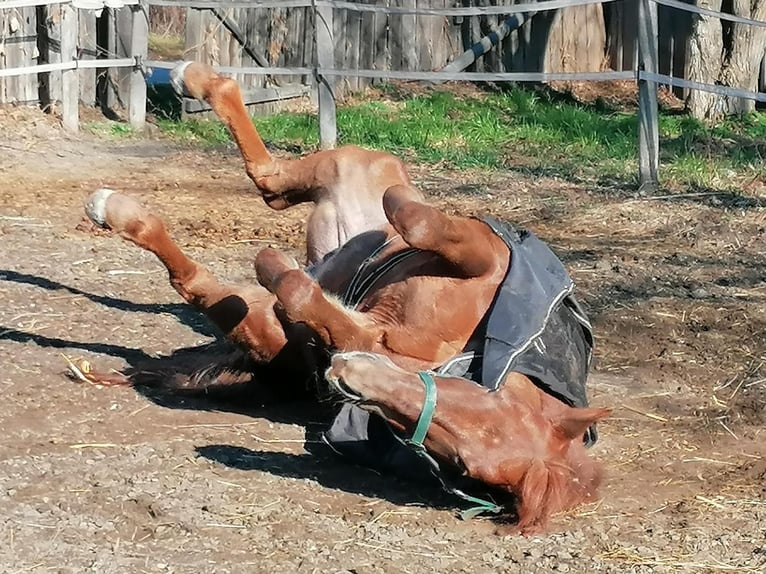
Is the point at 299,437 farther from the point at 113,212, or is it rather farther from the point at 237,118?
the point at 237,118

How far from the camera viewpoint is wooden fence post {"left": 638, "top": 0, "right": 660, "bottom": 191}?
8.80 m

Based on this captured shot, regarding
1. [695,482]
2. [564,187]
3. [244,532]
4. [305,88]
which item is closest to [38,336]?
[244,532]

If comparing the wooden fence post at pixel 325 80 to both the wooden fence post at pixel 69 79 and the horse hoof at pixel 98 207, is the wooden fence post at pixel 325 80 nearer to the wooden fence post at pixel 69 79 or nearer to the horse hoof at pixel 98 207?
the wooden fence post at pixel 69 79

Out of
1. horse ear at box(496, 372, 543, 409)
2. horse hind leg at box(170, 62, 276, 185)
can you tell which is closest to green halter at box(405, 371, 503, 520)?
horse ear at box(496, 372, 543, 409)

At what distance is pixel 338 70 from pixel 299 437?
6059 mm

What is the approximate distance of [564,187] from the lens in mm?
8914

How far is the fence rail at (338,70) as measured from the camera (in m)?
8.84

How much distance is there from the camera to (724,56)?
11.7m

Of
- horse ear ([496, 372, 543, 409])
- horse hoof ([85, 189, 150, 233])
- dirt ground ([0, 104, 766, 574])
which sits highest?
horse hoof ([85, 189, 150, 233])

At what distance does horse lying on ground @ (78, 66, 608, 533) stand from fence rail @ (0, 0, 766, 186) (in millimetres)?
4840

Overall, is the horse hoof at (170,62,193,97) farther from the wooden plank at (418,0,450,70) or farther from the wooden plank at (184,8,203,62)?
the wooden plank at (418,0,450,70)

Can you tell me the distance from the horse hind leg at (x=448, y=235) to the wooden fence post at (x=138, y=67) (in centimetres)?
721

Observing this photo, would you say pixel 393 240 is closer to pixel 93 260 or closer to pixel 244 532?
pixel 244 532

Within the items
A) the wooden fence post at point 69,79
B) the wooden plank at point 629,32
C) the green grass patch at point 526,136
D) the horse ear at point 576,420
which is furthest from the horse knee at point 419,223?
the wooden plank at point 629,32
